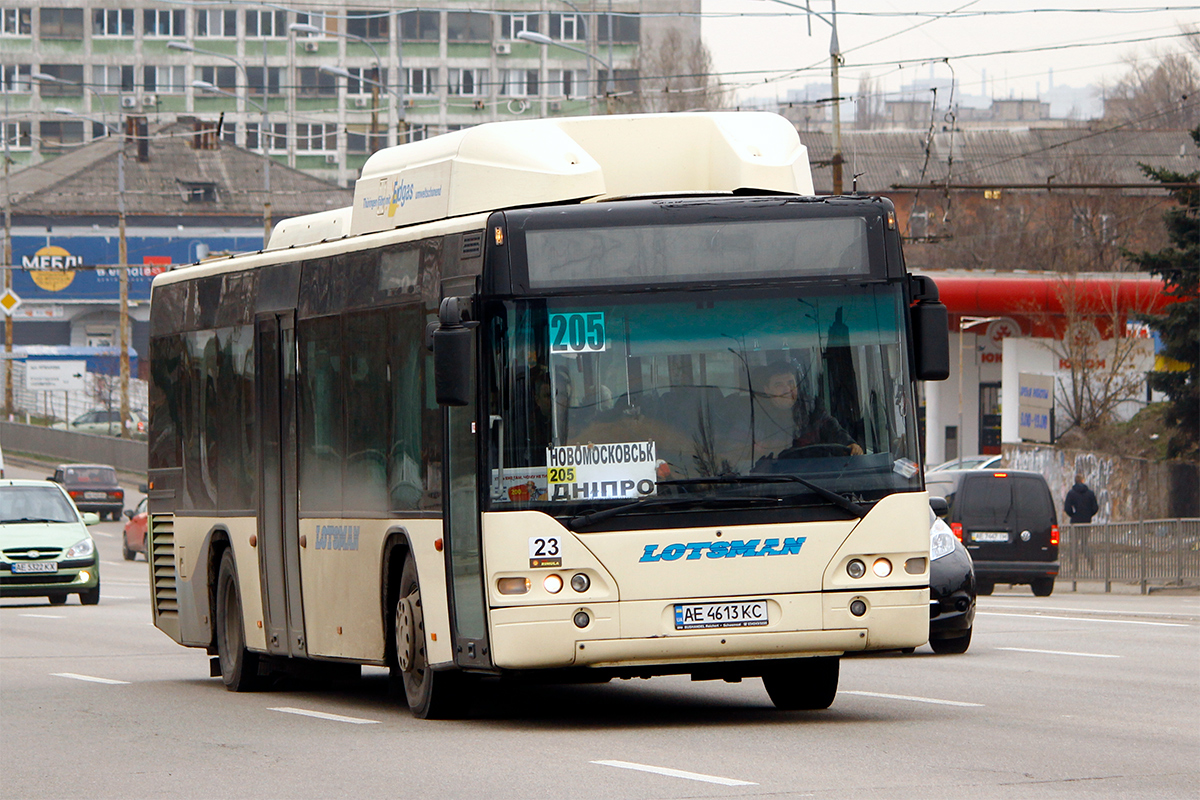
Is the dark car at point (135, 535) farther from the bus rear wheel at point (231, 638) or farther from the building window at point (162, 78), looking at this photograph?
the building window at point (162, 78)

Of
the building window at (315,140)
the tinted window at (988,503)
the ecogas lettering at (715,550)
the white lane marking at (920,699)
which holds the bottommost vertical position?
the tinted window at (988,503)

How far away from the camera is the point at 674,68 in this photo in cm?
11238

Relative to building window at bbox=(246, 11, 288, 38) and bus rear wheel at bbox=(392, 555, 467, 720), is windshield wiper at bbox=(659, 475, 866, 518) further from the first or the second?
building window at bbox=(246, 11, 288, 38)

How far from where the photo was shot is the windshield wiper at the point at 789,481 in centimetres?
1105

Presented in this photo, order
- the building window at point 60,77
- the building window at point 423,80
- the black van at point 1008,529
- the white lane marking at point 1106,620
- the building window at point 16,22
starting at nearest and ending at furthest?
the white lane marking at point 1106,620 → the black van at point 1008,529 → the building window at point 16,22 → the building window at point 60,77 → the building window at point 423,80

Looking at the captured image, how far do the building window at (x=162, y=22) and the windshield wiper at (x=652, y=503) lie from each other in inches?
4326

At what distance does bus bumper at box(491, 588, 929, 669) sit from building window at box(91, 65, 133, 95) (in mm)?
109812

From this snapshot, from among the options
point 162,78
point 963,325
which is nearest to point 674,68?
point 162,78

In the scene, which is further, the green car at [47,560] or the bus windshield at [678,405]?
the green car at [47,560]

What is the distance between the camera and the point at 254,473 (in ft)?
48.3

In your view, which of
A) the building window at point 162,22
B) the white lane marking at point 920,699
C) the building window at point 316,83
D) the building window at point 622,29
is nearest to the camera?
the white lane marking at point 920,699

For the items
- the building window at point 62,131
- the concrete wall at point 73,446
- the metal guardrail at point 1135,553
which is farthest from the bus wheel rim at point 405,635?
the building window at point 62,131

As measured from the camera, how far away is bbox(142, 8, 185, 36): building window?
383 ft

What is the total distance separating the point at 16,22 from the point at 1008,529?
96411 millimetres
